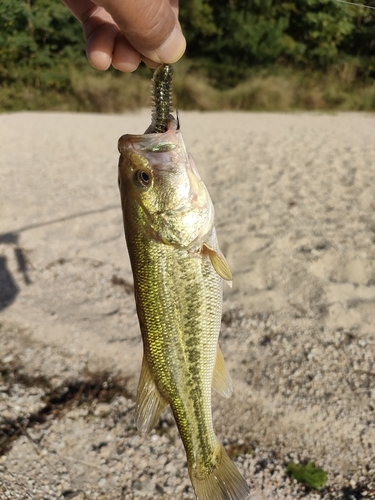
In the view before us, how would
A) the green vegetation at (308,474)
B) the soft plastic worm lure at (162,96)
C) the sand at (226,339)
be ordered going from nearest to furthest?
the soft plastic worm lure at (162,96), the green vegetation at (308,474), the sand at (226,339)

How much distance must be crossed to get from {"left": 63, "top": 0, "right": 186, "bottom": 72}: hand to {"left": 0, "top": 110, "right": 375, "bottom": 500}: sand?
2.60 m

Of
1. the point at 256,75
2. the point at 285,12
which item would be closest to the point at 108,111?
the point at 256,75

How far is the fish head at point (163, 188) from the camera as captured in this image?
2096 millimetres

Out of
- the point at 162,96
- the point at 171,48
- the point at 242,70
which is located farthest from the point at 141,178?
the point at 242,70

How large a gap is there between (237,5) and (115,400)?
18.6 meters

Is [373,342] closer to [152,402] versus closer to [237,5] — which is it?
[152,402]

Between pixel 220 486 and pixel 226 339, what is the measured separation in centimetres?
232

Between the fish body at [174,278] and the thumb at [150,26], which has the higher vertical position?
the thumb at [150,26]

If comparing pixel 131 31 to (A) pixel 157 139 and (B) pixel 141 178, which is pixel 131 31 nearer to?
(A) pixel 157 139

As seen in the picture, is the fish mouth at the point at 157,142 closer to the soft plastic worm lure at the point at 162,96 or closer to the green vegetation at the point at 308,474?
the soft plastic worm lure at the point at 162,96

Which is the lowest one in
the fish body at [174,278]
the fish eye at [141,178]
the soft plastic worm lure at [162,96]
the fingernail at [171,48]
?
the fish body at [174,278]

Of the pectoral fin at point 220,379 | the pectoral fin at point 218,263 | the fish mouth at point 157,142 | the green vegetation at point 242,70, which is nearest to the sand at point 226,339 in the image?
the pectoral fin at point 220,379

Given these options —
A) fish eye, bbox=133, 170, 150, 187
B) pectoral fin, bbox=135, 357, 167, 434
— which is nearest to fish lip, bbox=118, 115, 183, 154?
fish eye, bbox=133, 170, 150, 187

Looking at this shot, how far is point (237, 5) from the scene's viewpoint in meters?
18.9
